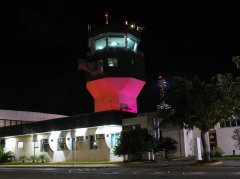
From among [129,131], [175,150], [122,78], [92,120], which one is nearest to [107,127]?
[92,120]

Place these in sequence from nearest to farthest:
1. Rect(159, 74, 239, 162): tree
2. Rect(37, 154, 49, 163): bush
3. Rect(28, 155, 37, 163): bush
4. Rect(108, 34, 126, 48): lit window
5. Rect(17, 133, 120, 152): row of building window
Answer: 1. Rect(159, 74, 239, 162): tree
2. Rect(17, 133, 120, 152): row of building window
3. Rect(37, 154, 49, 163): bush
4. Rect(28, 155, 37, 163): bush
5. Rect(108, 34, 126, 48): lit window

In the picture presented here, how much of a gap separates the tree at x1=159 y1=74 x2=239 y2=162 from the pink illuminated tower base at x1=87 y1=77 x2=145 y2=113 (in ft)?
69.2

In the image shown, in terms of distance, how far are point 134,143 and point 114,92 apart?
16.9 meters

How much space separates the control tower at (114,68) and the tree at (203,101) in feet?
71.2

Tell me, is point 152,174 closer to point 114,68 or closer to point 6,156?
point 114,68

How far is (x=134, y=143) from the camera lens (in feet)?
116

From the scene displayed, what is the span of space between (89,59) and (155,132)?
21529 millimetres

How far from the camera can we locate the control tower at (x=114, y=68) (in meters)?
51.8

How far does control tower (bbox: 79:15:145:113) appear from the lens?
170 feet

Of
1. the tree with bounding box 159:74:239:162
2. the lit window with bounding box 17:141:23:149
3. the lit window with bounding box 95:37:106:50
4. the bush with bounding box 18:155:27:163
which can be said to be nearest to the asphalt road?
the tree with bounding box 159:74:239:162

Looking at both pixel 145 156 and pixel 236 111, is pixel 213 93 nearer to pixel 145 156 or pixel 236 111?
pixel 236 111

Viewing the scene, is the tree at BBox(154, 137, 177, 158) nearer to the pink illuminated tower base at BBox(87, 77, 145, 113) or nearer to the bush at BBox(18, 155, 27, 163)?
the pink illuminated tower base at BBox(87, 77, 145, 113)

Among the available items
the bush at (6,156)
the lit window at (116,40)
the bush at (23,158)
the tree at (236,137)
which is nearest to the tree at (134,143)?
the tree at (236,137)

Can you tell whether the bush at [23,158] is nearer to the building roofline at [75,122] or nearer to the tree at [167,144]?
the building roofline at [75,122]
